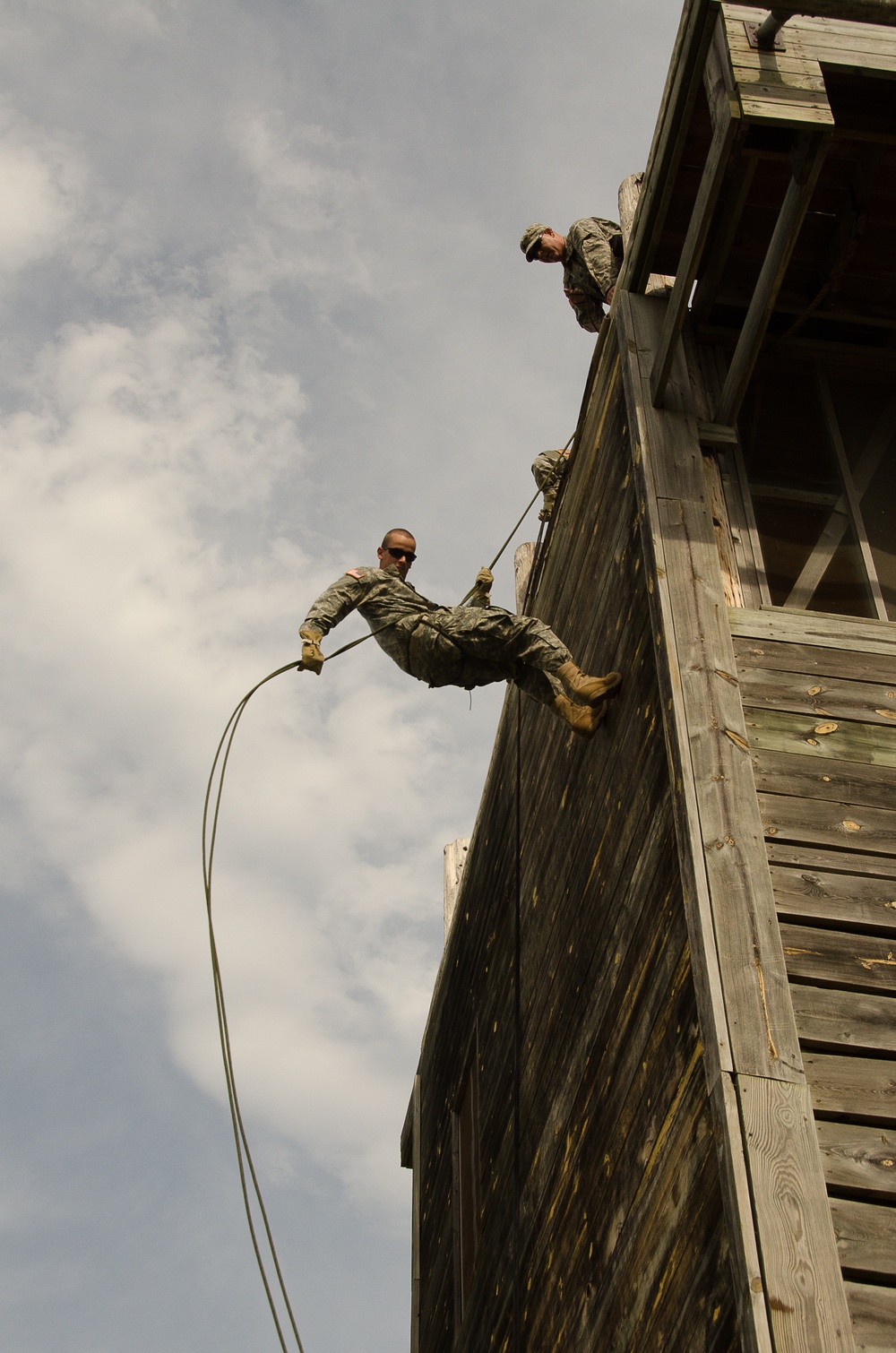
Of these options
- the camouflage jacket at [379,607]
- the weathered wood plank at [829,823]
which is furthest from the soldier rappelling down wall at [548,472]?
the weathered wood plank at [829,823]

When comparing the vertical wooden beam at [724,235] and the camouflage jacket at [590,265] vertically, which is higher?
the camouflage jacket at [590,265]

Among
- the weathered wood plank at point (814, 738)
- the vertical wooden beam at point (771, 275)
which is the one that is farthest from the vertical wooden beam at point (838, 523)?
the weathered wood plank at point (814, 738)

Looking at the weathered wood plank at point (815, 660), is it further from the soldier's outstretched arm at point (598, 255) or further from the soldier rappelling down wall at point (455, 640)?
the soldier's outstretched arm at point (598, 255)

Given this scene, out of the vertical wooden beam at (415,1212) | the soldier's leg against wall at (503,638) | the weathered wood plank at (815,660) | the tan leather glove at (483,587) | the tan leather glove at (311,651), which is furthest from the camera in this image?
the vertical wooden beam at (415,1212)

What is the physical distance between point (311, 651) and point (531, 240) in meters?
4.07

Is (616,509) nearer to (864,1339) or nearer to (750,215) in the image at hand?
(750,215)

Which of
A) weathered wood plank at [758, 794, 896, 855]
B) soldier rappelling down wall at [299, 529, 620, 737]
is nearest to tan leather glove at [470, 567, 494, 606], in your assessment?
soldier rappelling down wall at [299, 529, 620, 737]

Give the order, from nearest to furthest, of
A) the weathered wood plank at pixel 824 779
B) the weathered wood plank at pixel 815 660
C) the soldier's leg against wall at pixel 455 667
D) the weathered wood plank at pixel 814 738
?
the weathered wood plank at pixel 824 779 < the weathered wood plank at pixel 814 738 < the weathered wood plank at pixel 815 660 < the soldier's leg against wall at pixel 455 667

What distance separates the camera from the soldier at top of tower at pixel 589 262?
8.73 meters

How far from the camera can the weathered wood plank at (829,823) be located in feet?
14.9

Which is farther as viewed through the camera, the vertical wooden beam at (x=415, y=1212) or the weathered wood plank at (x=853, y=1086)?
the vertical wooden beam at (x=415, y=1212)

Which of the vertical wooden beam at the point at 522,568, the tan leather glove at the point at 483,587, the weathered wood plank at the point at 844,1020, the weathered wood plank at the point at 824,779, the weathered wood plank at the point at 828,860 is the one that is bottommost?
the weathered wood plank at the point at 844,1020

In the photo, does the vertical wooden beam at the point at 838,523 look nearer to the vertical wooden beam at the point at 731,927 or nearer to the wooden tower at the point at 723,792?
the wooden tower at the point at 723,792

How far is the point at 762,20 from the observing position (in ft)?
18.3
